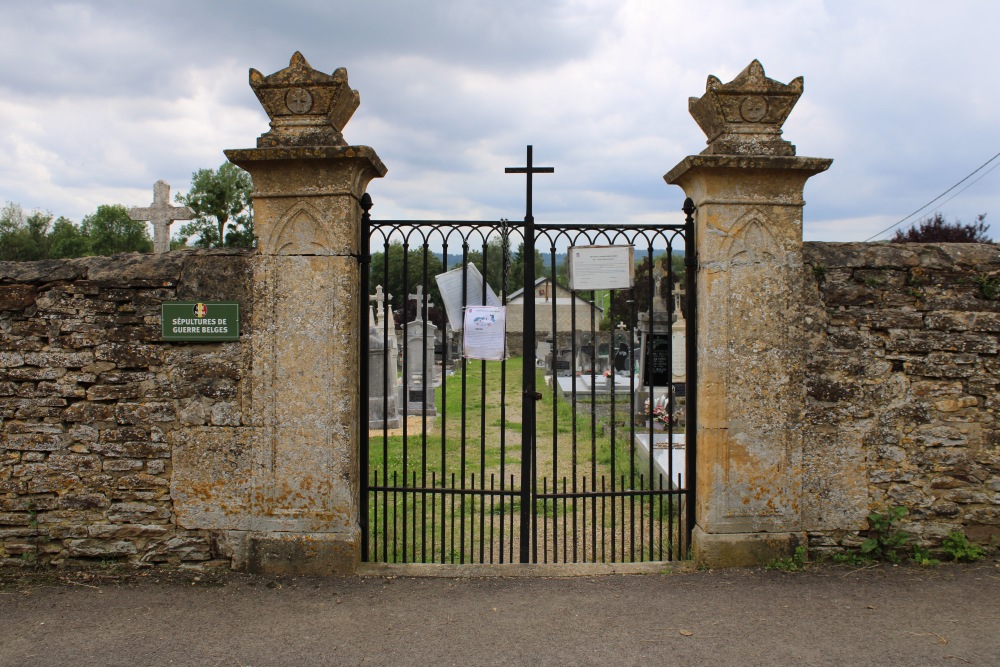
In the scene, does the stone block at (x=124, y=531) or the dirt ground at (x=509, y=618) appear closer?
the dirt ground at (x=509, y=618)

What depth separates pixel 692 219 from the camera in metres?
4.08

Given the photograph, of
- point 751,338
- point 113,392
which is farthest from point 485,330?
point 113,392

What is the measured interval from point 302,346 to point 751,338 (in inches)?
106

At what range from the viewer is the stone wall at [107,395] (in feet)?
12.6

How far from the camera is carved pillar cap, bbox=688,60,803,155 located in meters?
3.83

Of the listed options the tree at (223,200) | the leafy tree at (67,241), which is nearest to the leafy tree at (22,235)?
the leafy tree at (67,241)

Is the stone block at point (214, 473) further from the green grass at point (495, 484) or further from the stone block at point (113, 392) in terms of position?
the green grass at point (495, 484)

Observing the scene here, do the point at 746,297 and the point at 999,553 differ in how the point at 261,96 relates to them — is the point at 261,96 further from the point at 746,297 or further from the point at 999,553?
the point at 999,553

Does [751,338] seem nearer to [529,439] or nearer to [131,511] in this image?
[529,439]

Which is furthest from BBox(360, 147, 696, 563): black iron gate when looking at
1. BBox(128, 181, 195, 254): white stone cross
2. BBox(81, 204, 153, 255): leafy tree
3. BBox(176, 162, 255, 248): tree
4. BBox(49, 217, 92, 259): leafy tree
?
BBox(49, 217, 92, 259): leafy tree

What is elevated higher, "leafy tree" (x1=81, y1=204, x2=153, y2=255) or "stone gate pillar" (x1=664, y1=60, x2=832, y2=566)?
"leafy tree" (x1=81, y1=204, x2=153, y2=255)

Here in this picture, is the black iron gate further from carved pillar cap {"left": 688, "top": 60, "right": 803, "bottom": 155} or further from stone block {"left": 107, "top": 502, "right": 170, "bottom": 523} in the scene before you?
stone block {"left": 107, "top": 502, "right": 170, "bottom": 523}

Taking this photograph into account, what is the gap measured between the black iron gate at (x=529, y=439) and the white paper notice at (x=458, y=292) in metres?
0.02

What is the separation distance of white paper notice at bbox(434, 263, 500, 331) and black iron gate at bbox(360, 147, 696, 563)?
20 millimetres
